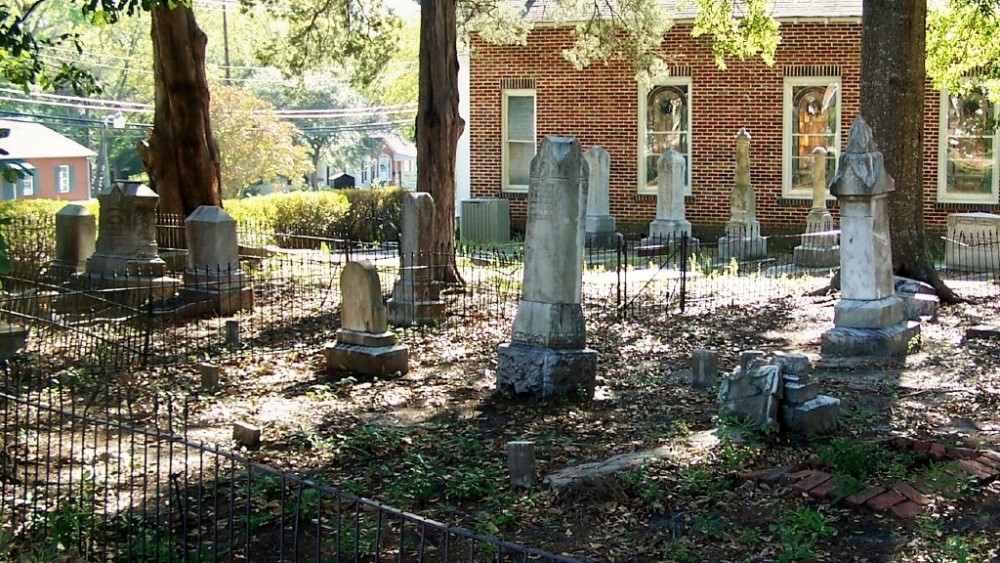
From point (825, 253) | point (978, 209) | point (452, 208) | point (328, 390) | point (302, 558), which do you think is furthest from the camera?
point (978, 209)

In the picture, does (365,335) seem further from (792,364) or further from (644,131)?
(644,131)

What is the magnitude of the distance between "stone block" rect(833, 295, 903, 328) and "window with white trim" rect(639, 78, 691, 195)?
541 inches

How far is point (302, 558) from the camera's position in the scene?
635 cm

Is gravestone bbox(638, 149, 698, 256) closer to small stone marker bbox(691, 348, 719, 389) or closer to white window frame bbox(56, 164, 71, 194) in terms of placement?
small stone marker bbox(691, 348, 719, 389)

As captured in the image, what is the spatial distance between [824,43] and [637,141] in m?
4.42

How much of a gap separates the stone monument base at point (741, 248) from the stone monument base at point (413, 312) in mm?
8377

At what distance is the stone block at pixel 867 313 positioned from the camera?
1212 centimetres

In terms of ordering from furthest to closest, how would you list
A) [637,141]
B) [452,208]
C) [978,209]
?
[637,141], [978,209], [452,208]

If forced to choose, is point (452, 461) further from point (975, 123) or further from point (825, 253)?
point (975, 123)

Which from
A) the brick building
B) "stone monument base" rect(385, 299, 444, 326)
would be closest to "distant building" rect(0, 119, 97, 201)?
the brick building

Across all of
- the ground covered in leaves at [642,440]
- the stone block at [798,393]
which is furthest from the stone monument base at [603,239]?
the stone block at [798,393]

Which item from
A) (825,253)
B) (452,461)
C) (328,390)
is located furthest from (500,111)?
(452,461)

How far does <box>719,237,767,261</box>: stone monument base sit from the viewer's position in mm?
21594

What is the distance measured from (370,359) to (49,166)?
43.4 meters
